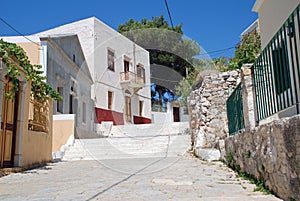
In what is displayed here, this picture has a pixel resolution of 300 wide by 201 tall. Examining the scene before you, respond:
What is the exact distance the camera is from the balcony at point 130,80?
2051 cm

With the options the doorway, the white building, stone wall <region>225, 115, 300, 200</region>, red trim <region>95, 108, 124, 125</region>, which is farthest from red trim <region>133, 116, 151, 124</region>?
stone wall <region>225, 115, 300, 200</region>

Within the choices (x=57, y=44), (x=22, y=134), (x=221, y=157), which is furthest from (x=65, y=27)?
(x=221, y=157)

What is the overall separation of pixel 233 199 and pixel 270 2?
5.57 metres

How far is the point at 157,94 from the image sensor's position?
949 inches

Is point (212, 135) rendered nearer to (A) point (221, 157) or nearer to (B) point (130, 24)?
(A) point (221, 157)

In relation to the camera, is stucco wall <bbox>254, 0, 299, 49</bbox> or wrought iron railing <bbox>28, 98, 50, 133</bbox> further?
wrought iron railing <bbox>28, 98, 50, 133</bbox>

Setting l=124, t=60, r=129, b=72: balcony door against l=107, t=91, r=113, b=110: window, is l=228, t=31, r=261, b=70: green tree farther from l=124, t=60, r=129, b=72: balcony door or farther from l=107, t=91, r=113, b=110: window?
l=124, t=60, r=129, b=72: balcony door

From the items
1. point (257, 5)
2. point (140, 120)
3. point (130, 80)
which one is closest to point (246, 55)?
point (257, 5)

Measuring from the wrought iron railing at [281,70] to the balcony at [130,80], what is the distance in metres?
16.9

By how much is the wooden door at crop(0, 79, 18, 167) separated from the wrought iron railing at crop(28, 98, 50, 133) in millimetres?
733

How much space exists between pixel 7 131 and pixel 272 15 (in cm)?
641

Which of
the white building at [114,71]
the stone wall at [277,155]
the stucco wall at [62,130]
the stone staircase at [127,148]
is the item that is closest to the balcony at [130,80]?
the white building at [114,71]

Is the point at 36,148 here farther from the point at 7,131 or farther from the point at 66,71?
the point at 66,71

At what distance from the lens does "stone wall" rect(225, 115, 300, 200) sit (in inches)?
95.5
